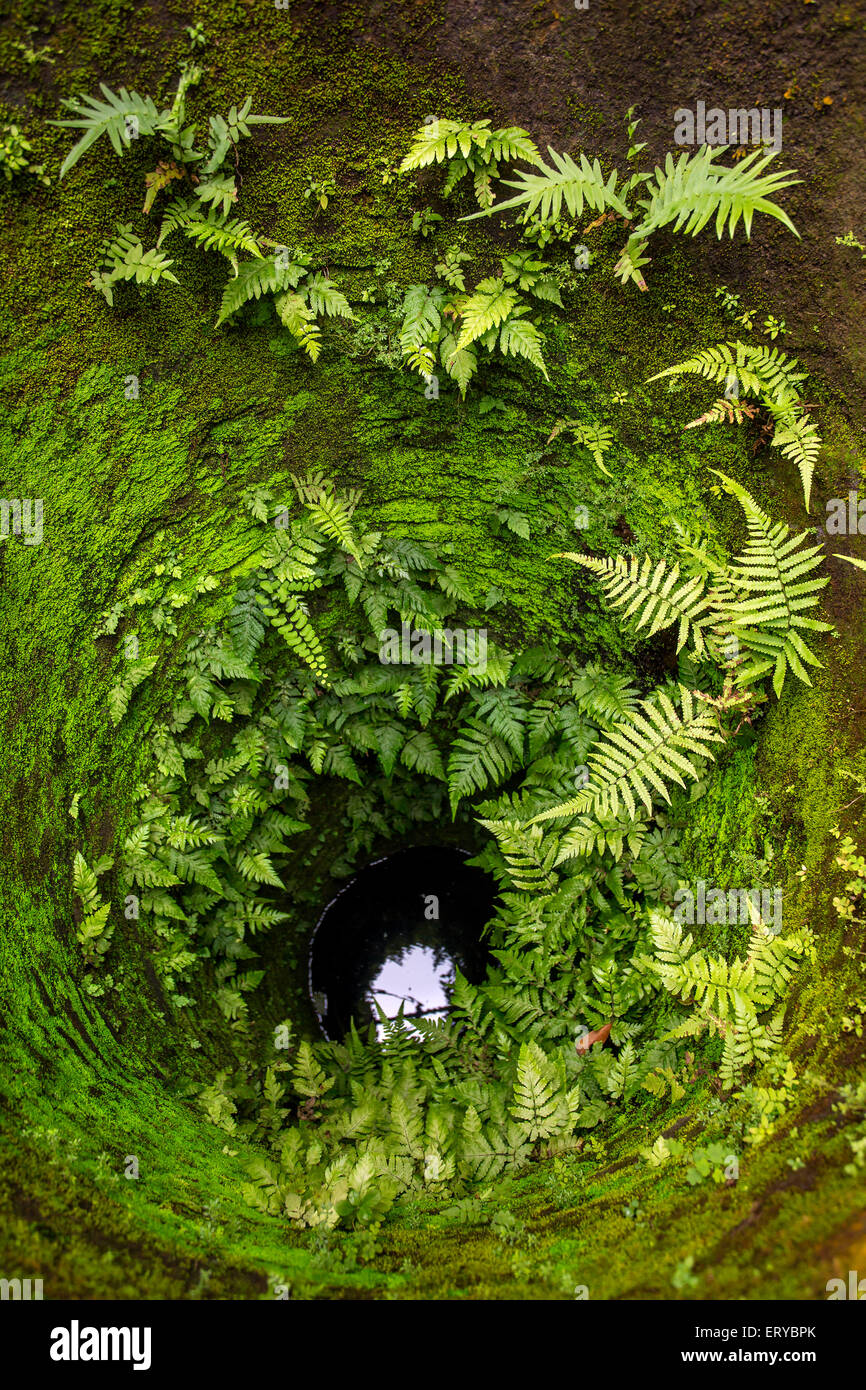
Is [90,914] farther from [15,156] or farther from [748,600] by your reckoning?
[748,600]

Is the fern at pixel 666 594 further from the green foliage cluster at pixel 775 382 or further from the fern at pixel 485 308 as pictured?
the fern at pixel 485 308

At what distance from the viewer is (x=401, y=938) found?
253 inches

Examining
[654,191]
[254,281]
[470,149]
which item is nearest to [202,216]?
[254,281]

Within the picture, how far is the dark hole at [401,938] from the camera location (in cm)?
615

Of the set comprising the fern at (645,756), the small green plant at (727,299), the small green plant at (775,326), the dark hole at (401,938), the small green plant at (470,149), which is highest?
the small green plant at (470,149)

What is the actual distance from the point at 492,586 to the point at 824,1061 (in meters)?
3.41

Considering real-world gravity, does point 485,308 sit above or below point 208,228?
below

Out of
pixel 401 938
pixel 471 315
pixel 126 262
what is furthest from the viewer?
pixel 401 938

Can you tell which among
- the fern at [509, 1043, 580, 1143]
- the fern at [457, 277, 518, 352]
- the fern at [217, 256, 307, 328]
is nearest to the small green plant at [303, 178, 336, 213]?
the fern at [217, 256, 307, 328]

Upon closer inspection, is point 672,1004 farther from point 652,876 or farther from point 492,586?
point 492,586

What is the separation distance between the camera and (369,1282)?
268cm

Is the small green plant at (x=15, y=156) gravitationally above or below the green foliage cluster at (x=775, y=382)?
above

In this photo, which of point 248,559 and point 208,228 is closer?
point 208,228

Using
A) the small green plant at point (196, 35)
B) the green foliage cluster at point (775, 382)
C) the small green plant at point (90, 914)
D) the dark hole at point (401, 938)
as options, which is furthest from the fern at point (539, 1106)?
the small green plant at point (196, 35)
